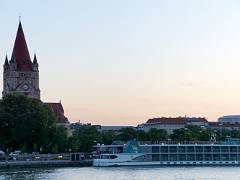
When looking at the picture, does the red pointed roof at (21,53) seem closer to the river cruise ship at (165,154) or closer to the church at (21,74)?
the church at (21,74)

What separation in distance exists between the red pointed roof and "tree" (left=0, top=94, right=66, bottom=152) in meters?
38.1

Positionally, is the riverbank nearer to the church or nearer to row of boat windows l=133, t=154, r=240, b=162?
row of boat windows l=133, t=154, r=240, b=162

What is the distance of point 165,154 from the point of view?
92250mm

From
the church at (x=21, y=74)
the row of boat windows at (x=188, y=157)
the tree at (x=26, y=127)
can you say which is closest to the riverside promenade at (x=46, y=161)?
the tree at (x=26, y=127)

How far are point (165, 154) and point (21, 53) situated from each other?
62.6 metres

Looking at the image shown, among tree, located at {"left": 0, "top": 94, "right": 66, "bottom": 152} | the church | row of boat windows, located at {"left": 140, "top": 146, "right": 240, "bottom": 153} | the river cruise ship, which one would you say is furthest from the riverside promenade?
the church

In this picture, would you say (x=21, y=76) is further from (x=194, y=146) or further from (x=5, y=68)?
(x=194, y=146)

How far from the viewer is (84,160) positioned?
104m

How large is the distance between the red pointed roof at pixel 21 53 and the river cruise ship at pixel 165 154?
55.9m

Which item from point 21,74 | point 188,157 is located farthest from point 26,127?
point 21,74

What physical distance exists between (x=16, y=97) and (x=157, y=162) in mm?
28997

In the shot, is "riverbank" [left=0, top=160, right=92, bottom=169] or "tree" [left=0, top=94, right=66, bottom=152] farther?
"tree" [left=0, top=94, right=66, bottom=152]

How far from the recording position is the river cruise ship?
300 feet

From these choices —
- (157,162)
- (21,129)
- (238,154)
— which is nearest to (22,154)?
(21,129)
